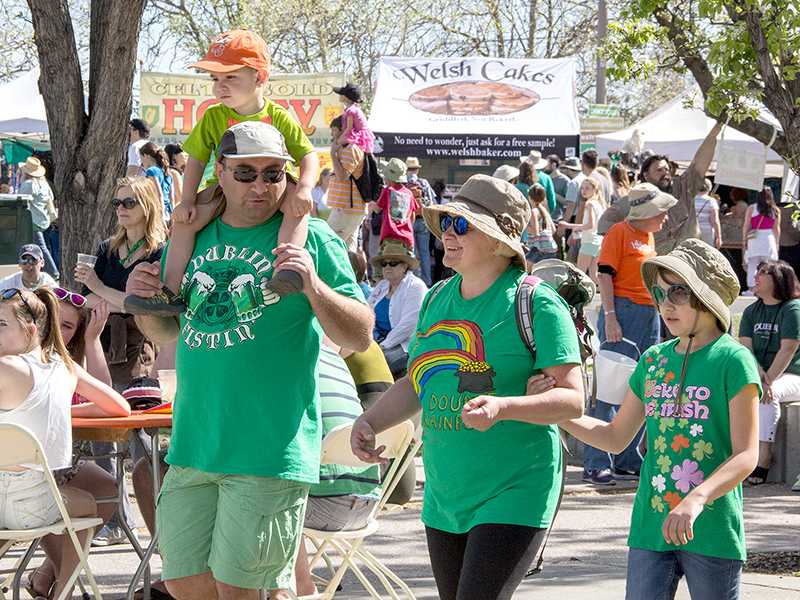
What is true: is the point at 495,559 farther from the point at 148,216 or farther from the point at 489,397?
the point at 148,216

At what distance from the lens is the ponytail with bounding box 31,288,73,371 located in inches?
228

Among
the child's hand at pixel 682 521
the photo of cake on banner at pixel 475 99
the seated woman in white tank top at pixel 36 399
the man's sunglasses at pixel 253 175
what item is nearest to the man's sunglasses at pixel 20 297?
the seated woman in white tank top at pixel 36 399

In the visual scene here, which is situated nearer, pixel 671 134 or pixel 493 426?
pixel 493 426

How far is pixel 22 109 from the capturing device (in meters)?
27.1

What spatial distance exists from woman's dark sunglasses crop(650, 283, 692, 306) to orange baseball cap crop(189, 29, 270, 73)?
171 cm

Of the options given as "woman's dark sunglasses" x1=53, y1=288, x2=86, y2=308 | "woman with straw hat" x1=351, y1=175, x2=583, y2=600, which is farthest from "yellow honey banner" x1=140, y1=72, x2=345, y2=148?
"woman with straw hat" x1=351, y1=175, x2=583, y2=600

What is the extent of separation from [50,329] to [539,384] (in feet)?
9.24

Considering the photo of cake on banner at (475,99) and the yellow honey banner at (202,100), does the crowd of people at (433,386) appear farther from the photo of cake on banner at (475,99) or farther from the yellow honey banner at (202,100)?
the photo of cake on banner at (475,99)

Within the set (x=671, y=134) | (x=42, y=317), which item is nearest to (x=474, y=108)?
(x=671, y=134)

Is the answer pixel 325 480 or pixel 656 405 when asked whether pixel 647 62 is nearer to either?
pixel 325 480

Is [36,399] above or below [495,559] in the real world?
below

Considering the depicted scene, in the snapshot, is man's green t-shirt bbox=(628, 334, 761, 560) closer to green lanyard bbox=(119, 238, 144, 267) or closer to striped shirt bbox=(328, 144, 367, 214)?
green lanyard bbox=(119, 238, 144, 267)

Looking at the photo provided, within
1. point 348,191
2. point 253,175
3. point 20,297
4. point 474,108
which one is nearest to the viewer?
point 253,175

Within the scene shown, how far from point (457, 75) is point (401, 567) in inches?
698
